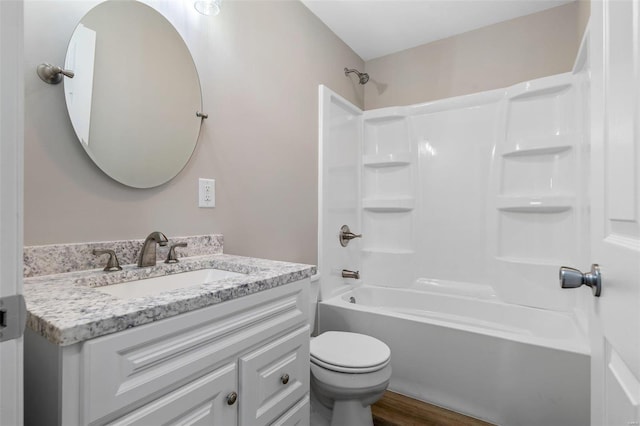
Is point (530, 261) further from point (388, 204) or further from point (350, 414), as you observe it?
point (350, 414)

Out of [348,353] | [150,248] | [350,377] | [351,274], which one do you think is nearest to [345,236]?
[351,274]

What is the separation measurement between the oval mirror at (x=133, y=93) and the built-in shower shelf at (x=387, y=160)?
167cm

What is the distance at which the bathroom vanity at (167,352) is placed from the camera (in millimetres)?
568

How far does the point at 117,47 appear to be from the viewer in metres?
1.12

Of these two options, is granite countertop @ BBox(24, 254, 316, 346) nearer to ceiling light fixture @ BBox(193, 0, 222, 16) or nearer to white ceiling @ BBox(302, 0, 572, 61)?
ceiling light fixture @ BBox(193, 0, 222, 16)

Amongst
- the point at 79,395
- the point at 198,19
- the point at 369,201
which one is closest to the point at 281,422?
the point at 79,395

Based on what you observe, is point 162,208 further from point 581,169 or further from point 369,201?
point 581,169

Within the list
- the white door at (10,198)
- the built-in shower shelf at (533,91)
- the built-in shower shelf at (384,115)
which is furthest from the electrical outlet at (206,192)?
the built-in shower shelf at (533,91)

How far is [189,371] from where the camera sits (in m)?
0.73

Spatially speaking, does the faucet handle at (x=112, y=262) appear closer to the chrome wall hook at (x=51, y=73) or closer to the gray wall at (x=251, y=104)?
the gray wall at (x=251, y=104)

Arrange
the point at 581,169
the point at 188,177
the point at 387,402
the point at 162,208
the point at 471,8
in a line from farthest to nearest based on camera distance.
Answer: the point at 471,8, the point at 581,169, the point at 387,402, the point at 188,177, the point at 162,208

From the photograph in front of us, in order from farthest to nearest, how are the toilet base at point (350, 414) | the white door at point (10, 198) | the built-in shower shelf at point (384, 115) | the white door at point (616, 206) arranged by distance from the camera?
the built-in shower shelf at point (384, 115) < the toilet base at point (350, 414) < the white door at point (616, 206) < the white door at point (10, 198)

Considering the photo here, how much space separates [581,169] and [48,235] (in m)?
2.71

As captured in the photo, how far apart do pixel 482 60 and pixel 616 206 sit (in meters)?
2.26
